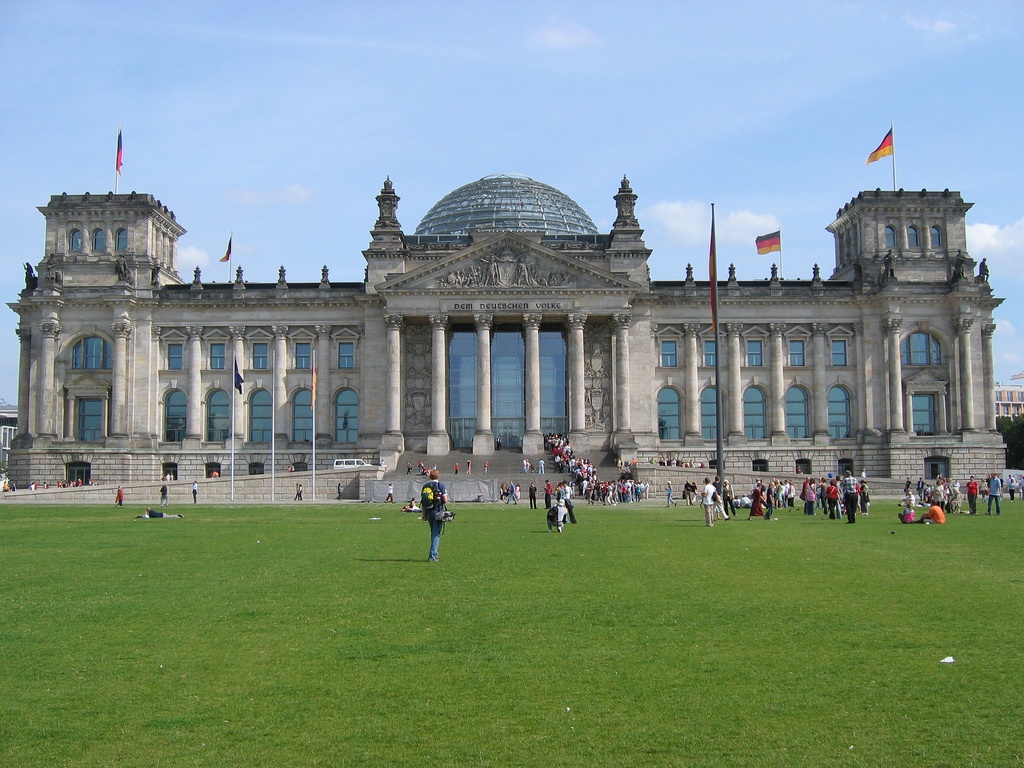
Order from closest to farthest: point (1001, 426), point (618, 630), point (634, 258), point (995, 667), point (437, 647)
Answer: point (995, 667) < point (437, 647) < point (618, 630) < point (634, 258) < point (1001, 426)

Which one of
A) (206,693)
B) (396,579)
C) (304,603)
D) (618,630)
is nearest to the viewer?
(206,693)

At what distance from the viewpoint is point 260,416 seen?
89.9 metres

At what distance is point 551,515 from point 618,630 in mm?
22431

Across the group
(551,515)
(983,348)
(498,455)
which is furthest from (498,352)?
(551,515)

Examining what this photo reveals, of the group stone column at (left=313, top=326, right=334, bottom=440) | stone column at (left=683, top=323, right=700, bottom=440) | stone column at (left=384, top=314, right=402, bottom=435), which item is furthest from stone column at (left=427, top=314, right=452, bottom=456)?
stone column at (left=683, top=323, right=700, bottom=440)

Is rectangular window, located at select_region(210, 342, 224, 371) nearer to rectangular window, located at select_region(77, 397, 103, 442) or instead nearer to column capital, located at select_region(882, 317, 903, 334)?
rectangular window, located at select_region(77, 397, 103, 442)

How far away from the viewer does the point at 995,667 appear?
523 inches

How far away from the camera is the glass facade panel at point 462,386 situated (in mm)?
88250

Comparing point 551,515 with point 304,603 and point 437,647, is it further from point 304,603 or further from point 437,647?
point 437,647

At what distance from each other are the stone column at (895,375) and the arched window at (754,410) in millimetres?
10253

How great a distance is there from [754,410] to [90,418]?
56.0m

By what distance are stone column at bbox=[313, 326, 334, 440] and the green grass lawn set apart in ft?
205

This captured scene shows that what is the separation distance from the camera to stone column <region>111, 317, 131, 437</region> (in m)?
87.6

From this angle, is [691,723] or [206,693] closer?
[691,723]
